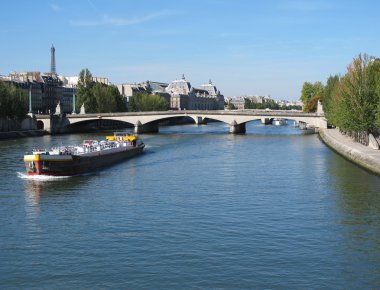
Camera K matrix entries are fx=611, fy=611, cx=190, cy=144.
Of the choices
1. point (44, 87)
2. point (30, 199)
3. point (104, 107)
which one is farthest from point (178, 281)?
point (44, 87)

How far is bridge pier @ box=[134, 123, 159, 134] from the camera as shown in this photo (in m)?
85.2

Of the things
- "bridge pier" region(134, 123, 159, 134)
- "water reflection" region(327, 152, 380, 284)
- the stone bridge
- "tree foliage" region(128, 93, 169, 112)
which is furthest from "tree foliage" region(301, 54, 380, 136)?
"tree foliage" region(128, 93, 169, 112)

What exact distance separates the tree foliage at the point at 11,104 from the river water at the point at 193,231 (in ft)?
128

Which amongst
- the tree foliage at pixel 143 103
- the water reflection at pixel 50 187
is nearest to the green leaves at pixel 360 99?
the water reflection at pixel 50 187

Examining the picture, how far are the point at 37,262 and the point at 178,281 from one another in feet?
13.3

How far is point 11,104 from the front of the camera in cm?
7312

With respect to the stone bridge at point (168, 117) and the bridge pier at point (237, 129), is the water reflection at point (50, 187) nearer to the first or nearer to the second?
the stone bridge at point (168, 117)

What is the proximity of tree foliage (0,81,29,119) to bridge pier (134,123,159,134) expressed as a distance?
15.7m

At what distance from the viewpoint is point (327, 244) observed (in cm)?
1748

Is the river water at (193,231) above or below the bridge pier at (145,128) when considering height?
below

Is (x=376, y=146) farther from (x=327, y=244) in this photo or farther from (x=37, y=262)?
(x=37, y=262)

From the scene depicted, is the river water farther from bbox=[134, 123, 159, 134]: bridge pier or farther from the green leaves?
bbox=[134, 123, 159, 134]: bridge pier

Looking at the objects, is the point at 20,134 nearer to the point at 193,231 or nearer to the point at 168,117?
the point at 168,117

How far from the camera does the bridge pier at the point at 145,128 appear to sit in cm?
8519
